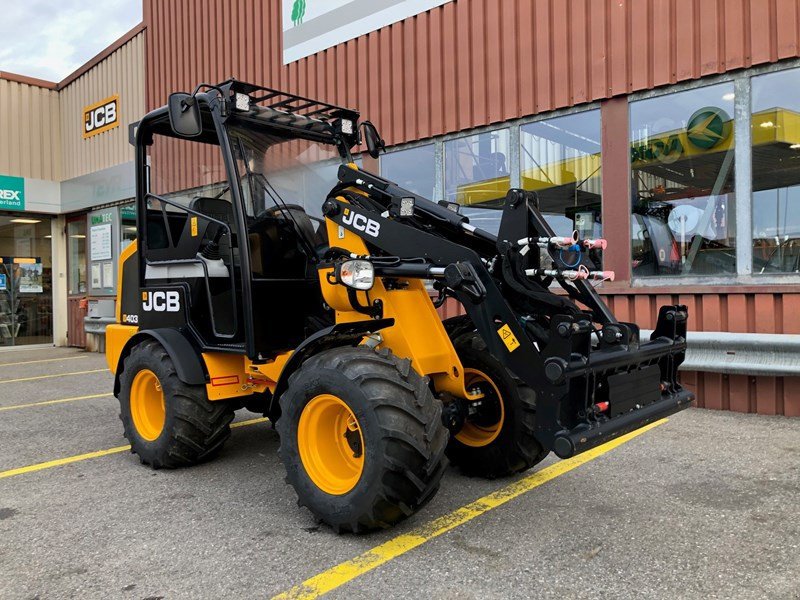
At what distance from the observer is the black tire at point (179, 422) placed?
4.57 meters

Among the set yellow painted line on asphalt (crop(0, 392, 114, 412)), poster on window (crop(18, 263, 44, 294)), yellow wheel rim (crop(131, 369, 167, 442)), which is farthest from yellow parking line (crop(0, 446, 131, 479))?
poster on window (crop(18, 263, 44, 294))

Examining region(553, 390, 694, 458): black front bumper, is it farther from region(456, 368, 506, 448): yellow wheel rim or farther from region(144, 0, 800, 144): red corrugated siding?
region(144, 0, 800, 144): red corrugated siding

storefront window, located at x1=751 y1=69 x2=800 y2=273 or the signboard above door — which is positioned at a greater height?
the signboard above door

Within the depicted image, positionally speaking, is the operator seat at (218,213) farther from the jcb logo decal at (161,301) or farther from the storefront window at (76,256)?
the storefront window at (76,256)

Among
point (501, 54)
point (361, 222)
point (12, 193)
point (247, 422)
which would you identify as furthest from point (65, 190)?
point (361, 222)

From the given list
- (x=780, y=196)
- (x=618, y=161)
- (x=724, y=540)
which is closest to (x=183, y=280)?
(x=724, y=540)

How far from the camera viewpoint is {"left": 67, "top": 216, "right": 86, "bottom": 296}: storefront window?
15.7m

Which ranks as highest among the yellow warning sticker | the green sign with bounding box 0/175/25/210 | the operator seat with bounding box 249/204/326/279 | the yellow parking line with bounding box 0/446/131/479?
the green sign with bounding box 0/175/25/210

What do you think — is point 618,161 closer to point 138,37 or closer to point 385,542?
point 385,542

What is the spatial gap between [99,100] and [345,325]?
47.3 feet

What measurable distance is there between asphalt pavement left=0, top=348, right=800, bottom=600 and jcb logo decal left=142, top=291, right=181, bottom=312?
1256mm

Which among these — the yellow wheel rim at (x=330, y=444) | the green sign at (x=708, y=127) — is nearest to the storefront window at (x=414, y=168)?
the green sign at (x=708, y=127)

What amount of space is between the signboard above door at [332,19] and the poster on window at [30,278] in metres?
9.47

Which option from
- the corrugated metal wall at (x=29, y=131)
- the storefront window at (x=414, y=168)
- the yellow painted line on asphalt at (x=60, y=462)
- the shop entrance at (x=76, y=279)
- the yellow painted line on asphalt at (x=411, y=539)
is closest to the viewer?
the yellow painted line on asphalt at (x=411, y=539)
